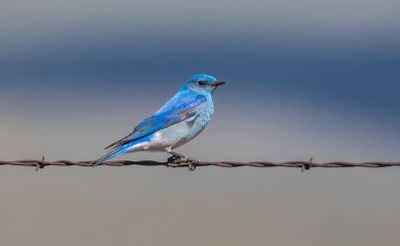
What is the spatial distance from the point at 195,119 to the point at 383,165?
8.56ft

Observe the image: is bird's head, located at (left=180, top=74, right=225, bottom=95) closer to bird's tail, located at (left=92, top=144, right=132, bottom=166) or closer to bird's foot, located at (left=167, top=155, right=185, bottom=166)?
bird's foot, located at (left=167, top=155, right=185, bottom=166)

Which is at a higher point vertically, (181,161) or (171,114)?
(171,114)

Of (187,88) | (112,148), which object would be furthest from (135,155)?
(112,148)

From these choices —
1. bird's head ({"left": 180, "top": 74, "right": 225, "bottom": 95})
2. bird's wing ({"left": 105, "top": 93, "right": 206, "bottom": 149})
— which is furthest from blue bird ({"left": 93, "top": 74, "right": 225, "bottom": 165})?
bird's head ({"left": 180, "top": 74, "right": 225, "bottom": 95})

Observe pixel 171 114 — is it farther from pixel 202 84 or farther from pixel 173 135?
pixel 202 84

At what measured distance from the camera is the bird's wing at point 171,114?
7035 millimetres

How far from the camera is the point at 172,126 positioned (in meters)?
7.31

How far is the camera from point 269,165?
547 centimetres

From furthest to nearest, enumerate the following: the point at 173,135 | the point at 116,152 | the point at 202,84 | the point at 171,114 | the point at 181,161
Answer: the point at 202,84
the point at 171,114
the point at 173,135
the point at 181,161
the point at 116,152

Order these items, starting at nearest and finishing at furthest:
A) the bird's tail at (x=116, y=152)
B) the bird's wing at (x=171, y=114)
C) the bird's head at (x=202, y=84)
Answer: the bird's tail at (x=116, y=152), the bird's wing at (x=171, y=114), the bird's head at (x=202, y=84)

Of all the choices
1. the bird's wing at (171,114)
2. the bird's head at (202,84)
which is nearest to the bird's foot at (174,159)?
the bird's wing at (171,114)

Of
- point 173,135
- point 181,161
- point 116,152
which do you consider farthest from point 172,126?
point 116,152

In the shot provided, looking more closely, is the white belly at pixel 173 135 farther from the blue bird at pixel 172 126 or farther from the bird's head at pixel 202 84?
the bird's head at pixel 202 84

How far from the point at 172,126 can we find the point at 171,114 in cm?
15
